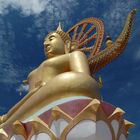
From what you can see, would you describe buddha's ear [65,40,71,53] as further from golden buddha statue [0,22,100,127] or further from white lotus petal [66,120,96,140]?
white lotus petal [66,120,96,140]

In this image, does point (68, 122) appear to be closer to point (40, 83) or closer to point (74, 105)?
point (74, 105)

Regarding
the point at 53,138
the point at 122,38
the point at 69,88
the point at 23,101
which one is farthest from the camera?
the point at 122,38

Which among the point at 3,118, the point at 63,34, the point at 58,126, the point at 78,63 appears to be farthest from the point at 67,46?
the point at 58,126

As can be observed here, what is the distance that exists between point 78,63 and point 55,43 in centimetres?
129

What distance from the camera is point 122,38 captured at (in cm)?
784

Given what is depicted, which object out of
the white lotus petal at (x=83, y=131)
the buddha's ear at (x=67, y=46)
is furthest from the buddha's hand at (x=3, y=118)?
the buddha's ear at (x=67, y=46)

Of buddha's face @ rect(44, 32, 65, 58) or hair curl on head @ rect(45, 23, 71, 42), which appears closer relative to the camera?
buddha's face @ rect(44, 32, 65, 58)

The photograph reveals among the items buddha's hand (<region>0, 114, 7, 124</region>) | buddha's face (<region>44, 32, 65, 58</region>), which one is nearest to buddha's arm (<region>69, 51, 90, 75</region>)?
buddha's face (<region>44, 32, 65, 58</region>)

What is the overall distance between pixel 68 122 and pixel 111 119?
69cm

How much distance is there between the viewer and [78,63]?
699cm

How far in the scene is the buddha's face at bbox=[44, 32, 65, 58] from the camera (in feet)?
26.3

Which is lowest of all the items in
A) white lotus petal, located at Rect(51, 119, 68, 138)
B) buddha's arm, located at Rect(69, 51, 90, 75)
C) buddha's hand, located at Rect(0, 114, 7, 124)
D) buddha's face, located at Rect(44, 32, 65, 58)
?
white lotus petal, located at Rect(51, 119, 68, 138)

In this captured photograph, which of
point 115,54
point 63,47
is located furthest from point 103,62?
point 63,47

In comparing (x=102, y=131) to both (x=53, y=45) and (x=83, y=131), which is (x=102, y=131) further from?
(x=53, y=45)
